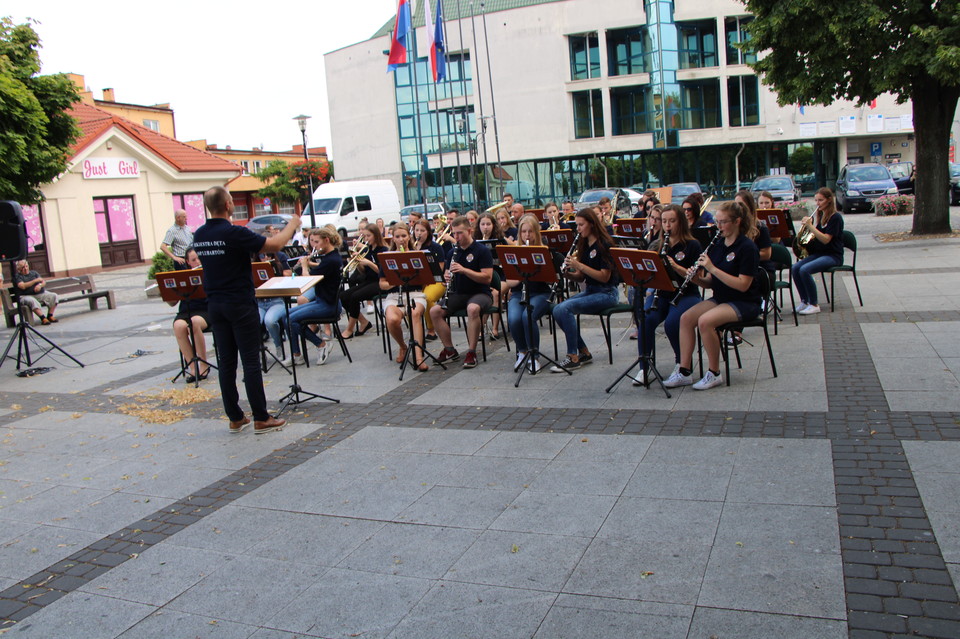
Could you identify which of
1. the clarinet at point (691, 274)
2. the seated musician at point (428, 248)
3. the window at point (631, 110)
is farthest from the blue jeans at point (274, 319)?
the window at point (631, 110)

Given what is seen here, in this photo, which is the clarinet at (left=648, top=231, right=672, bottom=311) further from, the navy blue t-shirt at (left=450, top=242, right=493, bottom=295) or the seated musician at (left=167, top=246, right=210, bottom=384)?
the seated musician at (left=167, top=246, right=210, bottom=384)

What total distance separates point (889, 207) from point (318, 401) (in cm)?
2244

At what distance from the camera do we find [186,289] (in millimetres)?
9227

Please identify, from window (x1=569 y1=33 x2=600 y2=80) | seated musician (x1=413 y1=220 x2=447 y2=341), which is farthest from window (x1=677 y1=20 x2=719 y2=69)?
seated musician (x1=413 y1=220 x2=447 y2=341)

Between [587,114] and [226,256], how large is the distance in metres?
41.4

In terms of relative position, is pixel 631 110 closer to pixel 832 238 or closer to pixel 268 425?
pixel 832 238

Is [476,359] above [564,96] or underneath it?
underneath

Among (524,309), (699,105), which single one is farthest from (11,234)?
(699,105)

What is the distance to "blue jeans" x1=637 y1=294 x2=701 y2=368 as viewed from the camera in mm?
7535

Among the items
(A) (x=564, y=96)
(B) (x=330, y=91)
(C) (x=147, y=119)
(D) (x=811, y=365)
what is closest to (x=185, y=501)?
(D) (x=811, y=365)

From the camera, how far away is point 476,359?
30.0ft

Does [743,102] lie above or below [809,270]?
above

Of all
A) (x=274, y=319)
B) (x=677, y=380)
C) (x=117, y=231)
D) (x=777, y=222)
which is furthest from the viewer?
(x=117, y=231)

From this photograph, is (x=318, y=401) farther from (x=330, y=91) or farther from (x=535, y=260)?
(x=330, y=91)
